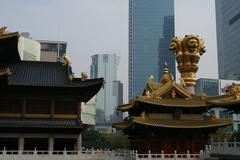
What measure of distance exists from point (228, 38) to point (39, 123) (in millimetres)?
134091

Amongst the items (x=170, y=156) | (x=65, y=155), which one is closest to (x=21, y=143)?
(x=65, y=155)

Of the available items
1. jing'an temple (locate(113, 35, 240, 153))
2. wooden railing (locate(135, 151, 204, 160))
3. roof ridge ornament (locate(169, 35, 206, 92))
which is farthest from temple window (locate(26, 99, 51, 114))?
roof ridge ornament (locate(169, 35, 206, 92))

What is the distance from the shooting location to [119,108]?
125 feet

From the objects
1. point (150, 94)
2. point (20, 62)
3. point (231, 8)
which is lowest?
point (150, 94)

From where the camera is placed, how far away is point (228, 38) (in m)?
154

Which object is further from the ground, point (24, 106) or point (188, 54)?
point (188, 54)

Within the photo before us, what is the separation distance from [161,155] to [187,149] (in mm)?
4044

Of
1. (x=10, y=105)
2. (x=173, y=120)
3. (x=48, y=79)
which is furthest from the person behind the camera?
(x=48, y=79)

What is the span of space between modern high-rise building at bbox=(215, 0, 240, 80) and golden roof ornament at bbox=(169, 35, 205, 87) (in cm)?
10305

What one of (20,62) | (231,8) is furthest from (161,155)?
(231,8)

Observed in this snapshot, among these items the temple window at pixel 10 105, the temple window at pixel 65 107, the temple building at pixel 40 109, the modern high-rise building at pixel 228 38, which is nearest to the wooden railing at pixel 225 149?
the temple building at pixel 40 109

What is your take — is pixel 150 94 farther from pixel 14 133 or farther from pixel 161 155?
pixel 14 133

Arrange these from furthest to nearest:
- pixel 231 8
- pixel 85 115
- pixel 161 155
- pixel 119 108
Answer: pixel 231 8, pixel 85 115, pixel 119 108, pixel 161 155

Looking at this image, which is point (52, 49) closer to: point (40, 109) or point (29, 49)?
point (29, 49)
